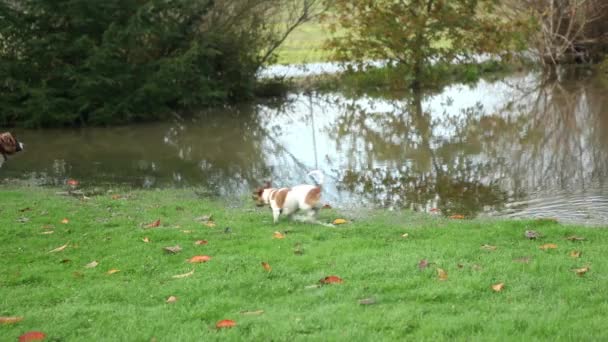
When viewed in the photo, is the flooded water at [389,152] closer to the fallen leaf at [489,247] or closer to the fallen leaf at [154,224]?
the fallen leaf at [489,247]

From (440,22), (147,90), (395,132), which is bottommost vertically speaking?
(395,132)

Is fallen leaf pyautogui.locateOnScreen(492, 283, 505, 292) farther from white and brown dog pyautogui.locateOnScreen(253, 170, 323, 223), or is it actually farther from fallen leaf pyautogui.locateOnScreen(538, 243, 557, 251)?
white and brown dog pyautogui.locateOnScreen(253, 170, 323, 223)

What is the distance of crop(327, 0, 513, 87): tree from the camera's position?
2923 cm

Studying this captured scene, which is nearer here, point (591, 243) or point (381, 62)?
point (591, 243)

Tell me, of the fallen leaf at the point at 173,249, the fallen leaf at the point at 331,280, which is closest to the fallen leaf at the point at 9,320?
the fallen leaf at the point at 173,249

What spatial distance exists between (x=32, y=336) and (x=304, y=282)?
7.45 feet

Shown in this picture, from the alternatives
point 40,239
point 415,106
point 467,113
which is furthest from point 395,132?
point 40,239

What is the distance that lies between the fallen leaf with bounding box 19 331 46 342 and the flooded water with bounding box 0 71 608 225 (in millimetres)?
6859

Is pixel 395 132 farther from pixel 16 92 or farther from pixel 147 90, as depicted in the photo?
pixel 16 92

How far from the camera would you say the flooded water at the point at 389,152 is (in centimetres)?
1242

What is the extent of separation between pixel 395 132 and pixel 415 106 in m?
5.74

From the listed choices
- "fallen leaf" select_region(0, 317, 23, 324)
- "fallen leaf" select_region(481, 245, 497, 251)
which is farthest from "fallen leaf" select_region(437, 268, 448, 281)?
"fallen leaf" select_region(0, 317, 23, 324)

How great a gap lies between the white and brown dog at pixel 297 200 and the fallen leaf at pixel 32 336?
4249mm

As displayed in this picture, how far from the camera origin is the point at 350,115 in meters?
24.4
